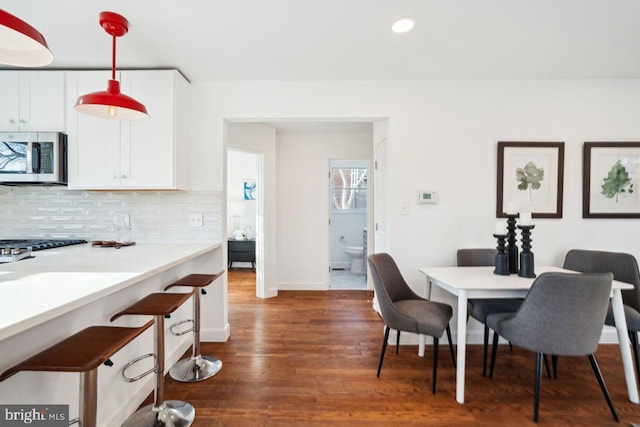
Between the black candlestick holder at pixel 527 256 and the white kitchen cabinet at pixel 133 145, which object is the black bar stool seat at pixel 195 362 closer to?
the white kitchen cabinet at pixel 133 145

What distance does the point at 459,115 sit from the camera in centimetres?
255

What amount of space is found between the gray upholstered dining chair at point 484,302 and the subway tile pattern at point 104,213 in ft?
7.10

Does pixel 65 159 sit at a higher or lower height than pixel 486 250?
higher

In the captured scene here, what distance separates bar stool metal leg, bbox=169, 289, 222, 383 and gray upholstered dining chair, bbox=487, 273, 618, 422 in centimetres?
210

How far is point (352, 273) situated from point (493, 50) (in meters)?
3.86

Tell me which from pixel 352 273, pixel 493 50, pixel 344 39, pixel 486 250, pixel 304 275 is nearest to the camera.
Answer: pixel 344 39

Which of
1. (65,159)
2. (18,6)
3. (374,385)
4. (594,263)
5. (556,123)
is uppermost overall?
(18,6)

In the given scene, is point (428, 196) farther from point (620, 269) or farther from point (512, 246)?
point (620, 269)

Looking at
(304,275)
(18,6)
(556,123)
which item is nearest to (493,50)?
(556,123)

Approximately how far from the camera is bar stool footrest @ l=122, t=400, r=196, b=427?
5.07 feet

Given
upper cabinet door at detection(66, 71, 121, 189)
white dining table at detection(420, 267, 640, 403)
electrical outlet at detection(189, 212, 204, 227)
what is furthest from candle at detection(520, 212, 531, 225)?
upper cabinet door at detection(66, 71, 121, 189)

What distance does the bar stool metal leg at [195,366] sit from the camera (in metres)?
2.03

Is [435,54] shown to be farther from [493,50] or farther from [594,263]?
[594,263]

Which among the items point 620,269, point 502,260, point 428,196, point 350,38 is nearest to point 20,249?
point 350,38
